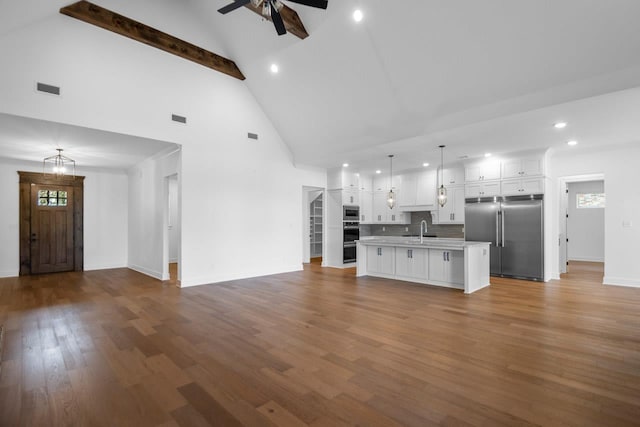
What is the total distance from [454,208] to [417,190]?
1204mm

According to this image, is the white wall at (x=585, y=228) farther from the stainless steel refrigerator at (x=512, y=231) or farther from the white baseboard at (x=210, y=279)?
the white baseboard at (x=210, y=279)

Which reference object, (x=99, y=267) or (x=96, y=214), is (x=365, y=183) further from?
(x=99, y=267)

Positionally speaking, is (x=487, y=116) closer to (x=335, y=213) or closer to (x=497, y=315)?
(x=497, y=315)

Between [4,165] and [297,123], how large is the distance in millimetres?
7129

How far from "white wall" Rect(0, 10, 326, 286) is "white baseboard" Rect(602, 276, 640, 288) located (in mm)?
6850

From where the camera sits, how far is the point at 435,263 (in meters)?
5.98

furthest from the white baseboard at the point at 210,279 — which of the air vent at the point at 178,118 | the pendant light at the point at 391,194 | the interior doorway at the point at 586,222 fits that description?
the interior doorway at the point at 586,222

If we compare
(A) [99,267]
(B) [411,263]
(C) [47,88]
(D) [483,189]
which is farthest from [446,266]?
(A) [99,267]

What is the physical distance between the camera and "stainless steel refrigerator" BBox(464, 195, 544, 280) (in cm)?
663

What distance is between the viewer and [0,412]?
2037 millimetres

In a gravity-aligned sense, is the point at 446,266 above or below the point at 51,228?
below

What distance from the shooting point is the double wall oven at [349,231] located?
343 inches

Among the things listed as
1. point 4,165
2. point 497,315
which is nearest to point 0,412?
point 497,315

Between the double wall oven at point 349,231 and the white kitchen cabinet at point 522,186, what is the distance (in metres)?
3.87
